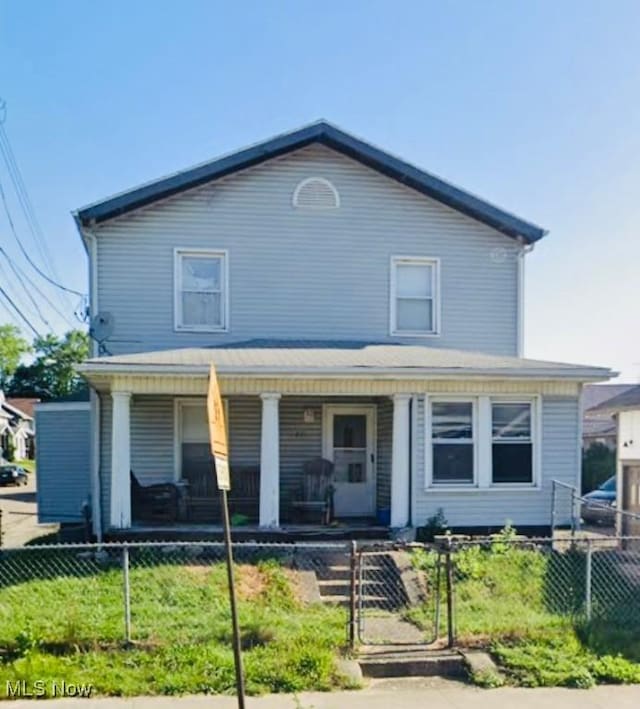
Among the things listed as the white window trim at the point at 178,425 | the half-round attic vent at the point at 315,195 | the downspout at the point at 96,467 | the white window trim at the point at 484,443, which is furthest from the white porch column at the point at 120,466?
the half-round attic vent at the point at 315,195

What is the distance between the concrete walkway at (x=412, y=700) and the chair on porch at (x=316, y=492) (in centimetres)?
506

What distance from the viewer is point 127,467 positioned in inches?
374

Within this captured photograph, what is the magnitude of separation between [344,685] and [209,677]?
1.16 meters

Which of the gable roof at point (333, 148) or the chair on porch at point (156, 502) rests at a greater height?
the gable roof at point (333, 148)

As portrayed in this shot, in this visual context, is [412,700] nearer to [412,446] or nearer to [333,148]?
[412,446]

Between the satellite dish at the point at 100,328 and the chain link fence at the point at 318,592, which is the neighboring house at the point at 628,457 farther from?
the satellite dish at the point at 100,328

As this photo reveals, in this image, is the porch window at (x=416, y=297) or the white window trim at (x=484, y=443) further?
the porch window at (x=416, y=297)

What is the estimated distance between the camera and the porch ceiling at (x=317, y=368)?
9352 millimetres

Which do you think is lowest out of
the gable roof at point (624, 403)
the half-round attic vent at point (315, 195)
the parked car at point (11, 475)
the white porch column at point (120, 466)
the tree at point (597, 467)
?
the parked car at point (11, 475)

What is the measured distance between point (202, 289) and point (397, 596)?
21.8 ft

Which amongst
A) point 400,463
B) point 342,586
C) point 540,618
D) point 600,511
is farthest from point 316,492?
point 600,511

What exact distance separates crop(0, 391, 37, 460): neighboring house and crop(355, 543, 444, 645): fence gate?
38.8 meters

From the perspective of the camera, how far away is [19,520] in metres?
17.2

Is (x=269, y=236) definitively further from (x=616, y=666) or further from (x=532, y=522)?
(x=616, y=666)
